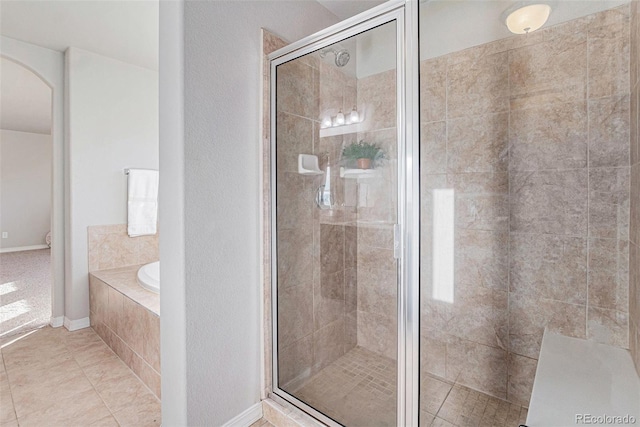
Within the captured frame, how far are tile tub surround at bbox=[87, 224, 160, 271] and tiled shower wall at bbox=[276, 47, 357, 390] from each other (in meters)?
2.20

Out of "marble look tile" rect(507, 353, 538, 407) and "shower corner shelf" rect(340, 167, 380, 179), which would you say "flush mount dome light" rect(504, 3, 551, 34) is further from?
"marble look tile" rect(507, 353, 538, 407)

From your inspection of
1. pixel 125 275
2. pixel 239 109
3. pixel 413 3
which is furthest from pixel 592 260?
pixel 125 275

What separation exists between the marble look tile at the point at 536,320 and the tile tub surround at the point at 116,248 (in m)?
3.26

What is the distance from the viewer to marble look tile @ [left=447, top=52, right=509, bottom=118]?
185 cm

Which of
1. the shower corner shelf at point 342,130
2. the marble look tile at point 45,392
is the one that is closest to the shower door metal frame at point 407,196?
the shower corner shelf at point 342,130

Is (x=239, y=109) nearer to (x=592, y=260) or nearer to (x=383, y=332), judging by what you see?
(x=383, y=332)

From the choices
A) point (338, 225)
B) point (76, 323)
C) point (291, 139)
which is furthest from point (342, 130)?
point (76, 323)

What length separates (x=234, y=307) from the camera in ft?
5.49

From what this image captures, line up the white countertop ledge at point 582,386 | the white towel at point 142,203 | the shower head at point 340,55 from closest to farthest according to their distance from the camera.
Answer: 1. the white countertop ledge at point 582,386
2. the shower head at point 340,55
3. the white towel at point 142,203

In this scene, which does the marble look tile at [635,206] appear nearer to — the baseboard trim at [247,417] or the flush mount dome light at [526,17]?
the flush mount dome light at [526,17]

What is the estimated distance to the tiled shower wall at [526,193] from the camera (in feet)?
5.11

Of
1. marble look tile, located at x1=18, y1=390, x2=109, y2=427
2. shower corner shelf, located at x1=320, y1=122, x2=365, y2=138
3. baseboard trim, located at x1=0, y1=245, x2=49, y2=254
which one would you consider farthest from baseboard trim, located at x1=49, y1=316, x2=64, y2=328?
baseboard trim, located at x1=0, y1=245, x2=49, y2=254

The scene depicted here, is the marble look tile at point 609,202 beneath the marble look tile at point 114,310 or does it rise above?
above

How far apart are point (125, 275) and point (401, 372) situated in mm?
2549
